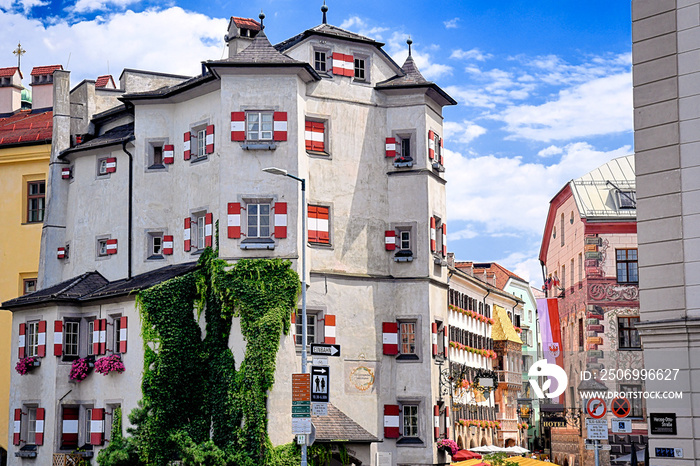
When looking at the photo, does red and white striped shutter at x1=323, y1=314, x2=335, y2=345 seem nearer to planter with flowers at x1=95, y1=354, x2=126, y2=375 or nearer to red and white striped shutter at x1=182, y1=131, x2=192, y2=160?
planter with flowers at x1=95, y1=354, x2=126, y2=375

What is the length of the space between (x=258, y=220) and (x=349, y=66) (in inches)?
382

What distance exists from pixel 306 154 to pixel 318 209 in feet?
8.42

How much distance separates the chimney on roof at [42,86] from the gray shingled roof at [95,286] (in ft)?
57.3

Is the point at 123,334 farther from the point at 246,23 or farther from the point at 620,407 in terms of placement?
the point at 620,407

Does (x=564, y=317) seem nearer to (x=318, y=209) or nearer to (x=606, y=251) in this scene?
(x=606, y=251)

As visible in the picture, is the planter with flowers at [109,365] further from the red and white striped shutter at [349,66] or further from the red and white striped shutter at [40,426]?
the red and white striped shutter at [349,66]

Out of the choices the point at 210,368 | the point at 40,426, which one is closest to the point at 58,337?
the point at 40,426

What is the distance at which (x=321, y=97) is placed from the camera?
5053cm

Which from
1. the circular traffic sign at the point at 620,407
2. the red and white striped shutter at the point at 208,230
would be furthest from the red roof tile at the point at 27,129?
the circular traffic sign at the point at 620,407

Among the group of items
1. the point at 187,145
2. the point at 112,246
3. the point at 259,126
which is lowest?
the point at 112,246

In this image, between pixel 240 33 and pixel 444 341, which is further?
pixel 240 33

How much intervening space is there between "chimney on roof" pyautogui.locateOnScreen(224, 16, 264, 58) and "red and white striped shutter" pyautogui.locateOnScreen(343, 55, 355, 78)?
490 cm

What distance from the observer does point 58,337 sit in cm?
5028

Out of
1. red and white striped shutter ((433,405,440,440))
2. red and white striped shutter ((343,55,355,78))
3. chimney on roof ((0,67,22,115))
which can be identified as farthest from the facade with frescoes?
chimney on roof ((0,67,22,115))
